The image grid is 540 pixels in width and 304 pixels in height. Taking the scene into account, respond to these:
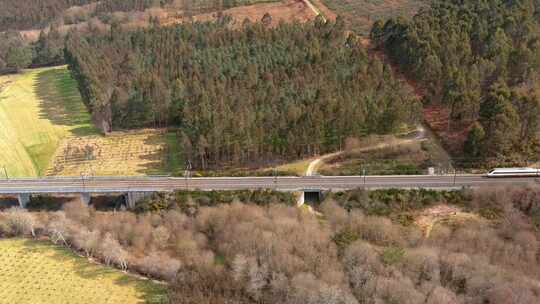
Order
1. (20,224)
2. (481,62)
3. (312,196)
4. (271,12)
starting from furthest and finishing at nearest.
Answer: (271,12) < (481,62) < (312,196) < (20,224)

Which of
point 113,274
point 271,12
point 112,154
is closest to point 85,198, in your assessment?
point 112,154

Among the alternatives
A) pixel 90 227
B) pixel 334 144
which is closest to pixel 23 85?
pixel 90 227

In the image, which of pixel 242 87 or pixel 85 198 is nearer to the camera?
pixel 85 198

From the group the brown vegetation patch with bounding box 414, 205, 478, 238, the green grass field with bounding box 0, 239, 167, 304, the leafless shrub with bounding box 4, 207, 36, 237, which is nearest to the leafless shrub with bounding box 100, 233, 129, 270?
the green grass field with bounding box 0, 239, 167, 304

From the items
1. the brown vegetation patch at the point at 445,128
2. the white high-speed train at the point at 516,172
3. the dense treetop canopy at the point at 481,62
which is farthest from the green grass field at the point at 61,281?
the dense treetop canopy at the point at 481,62

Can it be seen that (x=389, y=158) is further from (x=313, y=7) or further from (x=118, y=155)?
(x=313, y=7)

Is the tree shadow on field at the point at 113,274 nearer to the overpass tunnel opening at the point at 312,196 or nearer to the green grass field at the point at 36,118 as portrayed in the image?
the overpass tunnel opening at the point at 312,196
